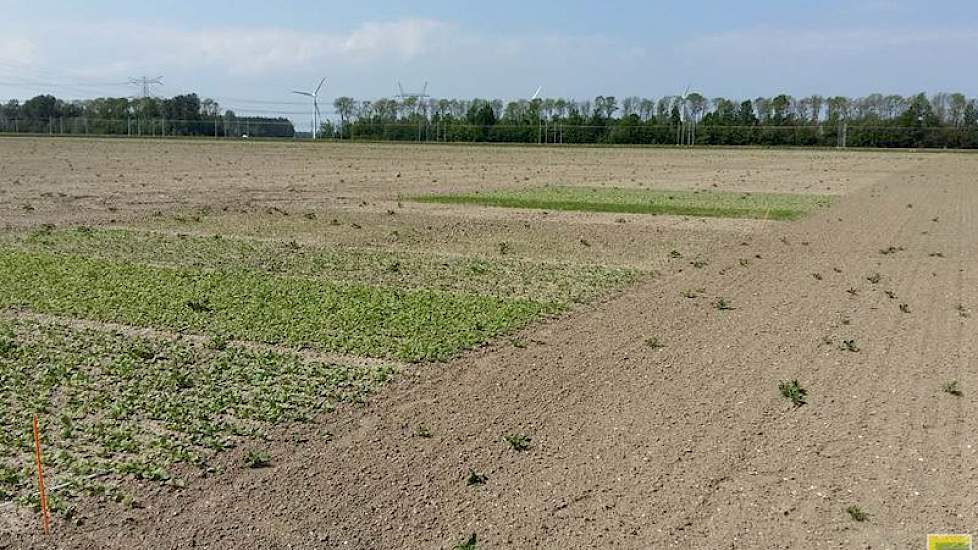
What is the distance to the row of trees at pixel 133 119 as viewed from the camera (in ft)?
357

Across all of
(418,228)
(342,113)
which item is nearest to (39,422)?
(418,228)

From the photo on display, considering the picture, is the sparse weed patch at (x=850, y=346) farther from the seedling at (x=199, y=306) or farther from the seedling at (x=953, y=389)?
the seedling at (x=199, y=306)

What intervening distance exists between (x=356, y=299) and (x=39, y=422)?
183 inches

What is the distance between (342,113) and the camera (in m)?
124

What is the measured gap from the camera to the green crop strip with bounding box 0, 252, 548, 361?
8810 mm

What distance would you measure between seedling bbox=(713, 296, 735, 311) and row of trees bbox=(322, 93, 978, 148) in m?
85.5

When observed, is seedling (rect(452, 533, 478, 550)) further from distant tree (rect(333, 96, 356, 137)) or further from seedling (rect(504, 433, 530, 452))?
distant tree (rect(333, 96, 356, 137))

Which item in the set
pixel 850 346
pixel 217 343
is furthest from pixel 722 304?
pixel 217 343

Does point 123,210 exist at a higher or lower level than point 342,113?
lower

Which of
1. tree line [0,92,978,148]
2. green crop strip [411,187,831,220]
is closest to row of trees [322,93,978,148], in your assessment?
tree line [0,92,978,148]

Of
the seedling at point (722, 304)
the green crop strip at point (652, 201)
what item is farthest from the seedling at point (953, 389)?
the green crop strip at point (652, 201)

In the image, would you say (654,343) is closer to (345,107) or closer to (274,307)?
(274,307)

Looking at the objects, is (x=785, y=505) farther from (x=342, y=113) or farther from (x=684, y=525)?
(x=342, y=113)

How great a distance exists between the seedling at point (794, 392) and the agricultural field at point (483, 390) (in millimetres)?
20
